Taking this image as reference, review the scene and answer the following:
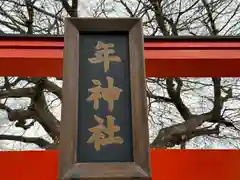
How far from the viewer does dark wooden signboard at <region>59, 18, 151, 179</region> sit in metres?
1.44

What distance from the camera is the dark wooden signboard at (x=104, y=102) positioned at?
1.44 m

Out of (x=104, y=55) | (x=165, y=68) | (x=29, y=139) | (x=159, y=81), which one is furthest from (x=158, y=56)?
(x=29, y=139)

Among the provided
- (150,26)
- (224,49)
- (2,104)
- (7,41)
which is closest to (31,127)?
(2,104)

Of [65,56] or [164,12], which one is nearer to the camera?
[65,56]

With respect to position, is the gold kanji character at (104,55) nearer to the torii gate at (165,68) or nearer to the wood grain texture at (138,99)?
the wood grain texture at (138,99)

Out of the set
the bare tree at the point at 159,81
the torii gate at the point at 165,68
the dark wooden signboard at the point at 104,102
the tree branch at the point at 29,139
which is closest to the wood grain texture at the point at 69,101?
the dark wooden signboard at the point at 104,102

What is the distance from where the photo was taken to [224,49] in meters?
2.40

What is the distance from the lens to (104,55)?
5.88 feet

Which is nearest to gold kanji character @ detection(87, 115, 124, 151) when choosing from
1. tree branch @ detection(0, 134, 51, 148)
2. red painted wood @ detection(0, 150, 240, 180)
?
red painted wood @ detection(0, 150, 240, 180)

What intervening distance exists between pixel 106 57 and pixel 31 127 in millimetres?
3154

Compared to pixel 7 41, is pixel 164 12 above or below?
above

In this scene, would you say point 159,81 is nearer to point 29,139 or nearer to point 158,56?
point 29,139

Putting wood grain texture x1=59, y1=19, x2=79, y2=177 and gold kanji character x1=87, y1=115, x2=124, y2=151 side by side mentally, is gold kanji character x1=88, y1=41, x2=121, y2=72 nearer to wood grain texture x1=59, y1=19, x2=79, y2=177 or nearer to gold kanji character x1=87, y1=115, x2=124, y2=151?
wood grain texture x1=59, y1=19, x2=79, y2=177

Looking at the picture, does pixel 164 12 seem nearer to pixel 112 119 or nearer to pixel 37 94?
pixel 37 94
